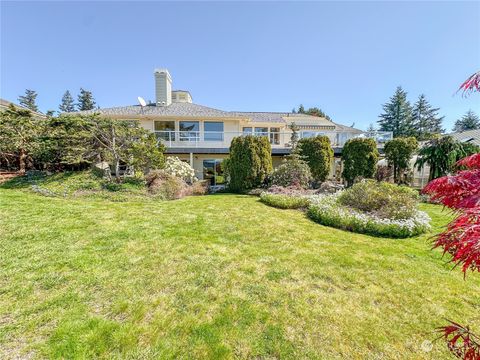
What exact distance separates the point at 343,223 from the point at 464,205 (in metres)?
5.78

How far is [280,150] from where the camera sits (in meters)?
15.5

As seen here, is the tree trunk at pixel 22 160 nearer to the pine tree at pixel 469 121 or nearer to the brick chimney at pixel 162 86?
the brick chimney at pixel 162 86

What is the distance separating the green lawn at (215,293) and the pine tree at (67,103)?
7571cm

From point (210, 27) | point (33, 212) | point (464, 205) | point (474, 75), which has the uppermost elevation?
point (210, 27)

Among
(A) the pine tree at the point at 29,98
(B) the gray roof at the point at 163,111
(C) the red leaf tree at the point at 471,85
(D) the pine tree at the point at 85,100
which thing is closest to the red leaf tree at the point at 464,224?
(C) the red leaf tree at the point at 471,85

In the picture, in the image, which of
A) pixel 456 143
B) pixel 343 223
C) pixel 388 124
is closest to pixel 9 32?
pixel 343 223

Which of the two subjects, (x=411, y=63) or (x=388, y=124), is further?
(x=388, y=124)

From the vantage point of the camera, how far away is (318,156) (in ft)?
41.3

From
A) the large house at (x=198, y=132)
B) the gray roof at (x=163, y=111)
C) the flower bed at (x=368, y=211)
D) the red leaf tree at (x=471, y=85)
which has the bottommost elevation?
the flower bed at (x=368, y=211)

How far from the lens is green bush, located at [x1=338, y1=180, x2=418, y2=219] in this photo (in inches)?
280

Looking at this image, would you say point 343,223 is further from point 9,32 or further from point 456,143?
point 9,32

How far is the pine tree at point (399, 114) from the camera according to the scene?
4572 cm

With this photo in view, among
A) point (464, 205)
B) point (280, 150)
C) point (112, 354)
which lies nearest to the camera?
point (464, 205)

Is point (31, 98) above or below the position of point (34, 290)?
above
